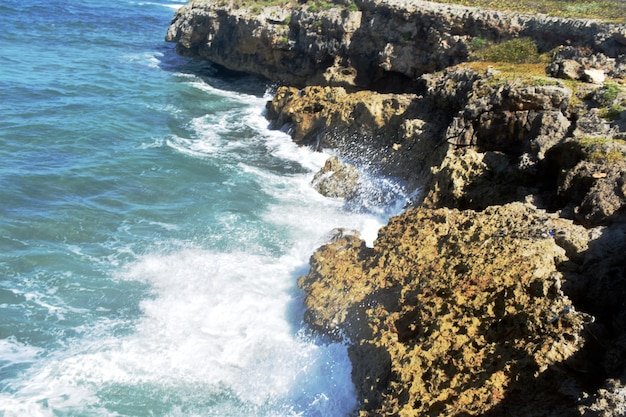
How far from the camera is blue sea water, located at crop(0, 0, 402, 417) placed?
11.8 metres

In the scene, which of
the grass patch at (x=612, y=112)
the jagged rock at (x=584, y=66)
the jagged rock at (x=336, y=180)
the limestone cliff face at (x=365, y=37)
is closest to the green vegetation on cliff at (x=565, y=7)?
the limestone cliff face at (x=365, y=37)

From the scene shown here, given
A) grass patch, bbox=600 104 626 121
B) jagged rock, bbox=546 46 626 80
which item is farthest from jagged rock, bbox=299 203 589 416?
jagged rock, bbox=546 46 626 80

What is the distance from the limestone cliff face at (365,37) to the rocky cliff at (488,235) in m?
0.16

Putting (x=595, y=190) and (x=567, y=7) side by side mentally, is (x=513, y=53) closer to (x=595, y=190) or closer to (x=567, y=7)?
(x=567, y=7)

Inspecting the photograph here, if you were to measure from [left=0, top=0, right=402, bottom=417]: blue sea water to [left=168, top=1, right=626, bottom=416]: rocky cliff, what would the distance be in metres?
1.54

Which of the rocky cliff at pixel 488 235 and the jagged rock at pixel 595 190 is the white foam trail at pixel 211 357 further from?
the jagged rock at pixel 595 190

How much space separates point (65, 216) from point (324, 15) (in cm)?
2089

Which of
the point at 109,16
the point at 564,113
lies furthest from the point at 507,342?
the point at 109,16

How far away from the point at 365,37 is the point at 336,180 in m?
13.4

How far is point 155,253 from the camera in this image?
16.8 m

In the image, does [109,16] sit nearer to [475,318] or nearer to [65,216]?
[65,216]

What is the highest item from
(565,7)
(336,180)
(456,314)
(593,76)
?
(565,7)

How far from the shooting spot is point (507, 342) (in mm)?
9008

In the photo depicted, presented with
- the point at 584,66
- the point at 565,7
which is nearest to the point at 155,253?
the point at 584,66
